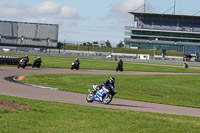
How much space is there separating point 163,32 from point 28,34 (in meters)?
43.1

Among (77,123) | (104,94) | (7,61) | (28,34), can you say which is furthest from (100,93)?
(28,34)

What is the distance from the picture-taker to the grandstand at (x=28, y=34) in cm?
10531

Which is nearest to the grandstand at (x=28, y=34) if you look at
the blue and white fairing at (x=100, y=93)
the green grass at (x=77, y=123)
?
the blue and white fairing at (x=100, y=93)

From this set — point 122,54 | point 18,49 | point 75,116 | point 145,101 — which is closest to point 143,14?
point 122,54

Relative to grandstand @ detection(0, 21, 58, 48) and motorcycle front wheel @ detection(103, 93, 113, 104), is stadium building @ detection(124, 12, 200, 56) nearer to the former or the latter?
grandstand @ detection(0, 21, 58, 48)

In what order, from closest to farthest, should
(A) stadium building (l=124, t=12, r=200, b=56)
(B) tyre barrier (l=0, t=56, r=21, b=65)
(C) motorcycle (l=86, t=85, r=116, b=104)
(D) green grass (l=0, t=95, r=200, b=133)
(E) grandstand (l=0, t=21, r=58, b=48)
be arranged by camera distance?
(D) green grass (l=0, t=95, r=200, b=133)
(C) motorcycle (l=86, t=85, r=116, b=104)
(B) tyre barrier (l=0, t=56, r=21, b=65)
(E) grandstand (l=0, t=21, r=58, b=48)
(A) stadium building (l=124, t=12, r=200, b=56)

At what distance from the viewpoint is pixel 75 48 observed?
9969 cm

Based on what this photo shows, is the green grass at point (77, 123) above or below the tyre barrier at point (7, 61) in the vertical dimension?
below

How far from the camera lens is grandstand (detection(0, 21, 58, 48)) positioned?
105 m

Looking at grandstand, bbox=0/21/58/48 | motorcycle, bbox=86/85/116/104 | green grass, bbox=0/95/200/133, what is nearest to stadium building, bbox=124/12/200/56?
grandstand, bbox=0/21/58/48

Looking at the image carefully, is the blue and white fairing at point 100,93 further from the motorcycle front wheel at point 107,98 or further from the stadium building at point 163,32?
the stadium building at point 163,32

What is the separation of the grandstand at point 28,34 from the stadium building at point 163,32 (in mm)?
25778

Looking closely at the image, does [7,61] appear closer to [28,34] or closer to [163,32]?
[28,34]

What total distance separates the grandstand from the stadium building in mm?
25778
